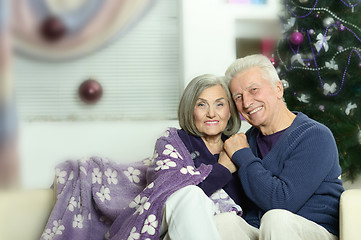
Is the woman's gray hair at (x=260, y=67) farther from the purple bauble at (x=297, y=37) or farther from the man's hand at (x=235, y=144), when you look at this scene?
the purple bauble at (x=297, y=37)

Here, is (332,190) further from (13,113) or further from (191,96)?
(13,113)

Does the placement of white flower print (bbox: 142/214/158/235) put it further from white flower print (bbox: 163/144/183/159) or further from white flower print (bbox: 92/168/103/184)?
white flower print (bbox: 92/168/103/184)

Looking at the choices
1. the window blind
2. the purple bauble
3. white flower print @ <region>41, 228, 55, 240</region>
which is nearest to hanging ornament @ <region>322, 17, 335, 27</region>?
the purple bauble

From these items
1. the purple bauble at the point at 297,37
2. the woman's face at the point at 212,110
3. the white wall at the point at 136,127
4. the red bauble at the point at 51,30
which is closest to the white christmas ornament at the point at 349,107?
the purple bauble at the point at 297,37

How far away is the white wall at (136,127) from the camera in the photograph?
3.73m

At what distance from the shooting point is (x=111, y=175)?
2320 mm

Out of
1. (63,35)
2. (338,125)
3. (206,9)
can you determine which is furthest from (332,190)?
(63,35)

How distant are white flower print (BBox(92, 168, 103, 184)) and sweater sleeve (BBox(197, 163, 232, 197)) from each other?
18.3 inches

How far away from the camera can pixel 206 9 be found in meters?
3.74

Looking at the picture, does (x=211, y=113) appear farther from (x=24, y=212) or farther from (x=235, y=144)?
(x=24, y=212)

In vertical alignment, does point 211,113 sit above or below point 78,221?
above

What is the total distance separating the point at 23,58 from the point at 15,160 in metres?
0.90

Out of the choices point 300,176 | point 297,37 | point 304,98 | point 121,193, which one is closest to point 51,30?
point 297,37

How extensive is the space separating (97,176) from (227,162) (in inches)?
22.1
